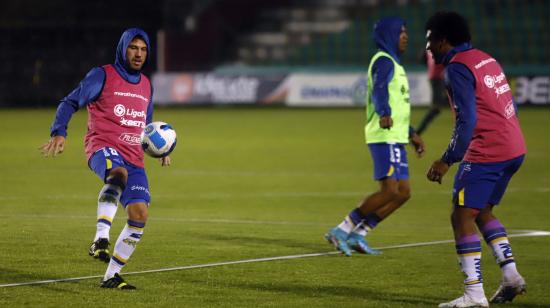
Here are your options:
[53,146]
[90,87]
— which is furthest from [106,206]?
[90,87]

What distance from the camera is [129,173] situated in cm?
955

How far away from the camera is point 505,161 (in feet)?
27.3

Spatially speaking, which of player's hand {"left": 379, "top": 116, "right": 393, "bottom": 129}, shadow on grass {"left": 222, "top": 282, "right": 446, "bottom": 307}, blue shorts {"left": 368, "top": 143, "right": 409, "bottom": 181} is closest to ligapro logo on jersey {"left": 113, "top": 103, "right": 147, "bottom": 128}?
shadow on grass {"left": 222, "top": 282, "right": 446, "bottom": 307}

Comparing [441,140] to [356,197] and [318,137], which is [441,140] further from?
[356,197]

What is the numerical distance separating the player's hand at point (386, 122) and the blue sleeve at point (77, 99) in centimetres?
273

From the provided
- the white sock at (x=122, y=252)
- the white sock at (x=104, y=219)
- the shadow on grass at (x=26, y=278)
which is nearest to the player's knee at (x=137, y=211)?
the white sock at (x=122, y=252)

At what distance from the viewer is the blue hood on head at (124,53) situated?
31.7ft

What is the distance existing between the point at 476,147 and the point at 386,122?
8.60ft

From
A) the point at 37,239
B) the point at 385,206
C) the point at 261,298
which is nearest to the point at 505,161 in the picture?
the point at 261,298

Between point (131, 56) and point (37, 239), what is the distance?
2.80 meters

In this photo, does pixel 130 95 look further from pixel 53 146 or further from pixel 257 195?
pixel 257 195

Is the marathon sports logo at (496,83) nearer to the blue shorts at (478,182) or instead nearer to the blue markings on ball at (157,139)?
the blue shorts at (478,182)

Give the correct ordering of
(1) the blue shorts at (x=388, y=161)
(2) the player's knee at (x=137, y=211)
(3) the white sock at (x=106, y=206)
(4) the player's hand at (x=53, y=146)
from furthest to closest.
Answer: (1) the blue shorts at (x=388, y=161) < (3) the white sock at (x=106, y=206) < (4) the player's hand at (x=53, y=146) < (2) the player's knee at (x=137, y=211)

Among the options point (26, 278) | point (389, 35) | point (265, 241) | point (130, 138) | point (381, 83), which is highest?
point (389, 35)
